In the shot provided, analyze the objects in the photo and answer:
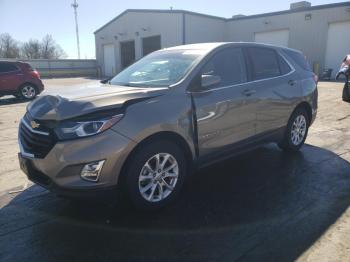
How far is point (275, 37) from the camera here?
27.8 metres

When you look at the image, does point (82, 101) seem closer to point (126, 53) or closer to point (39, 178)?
point (39, 178)

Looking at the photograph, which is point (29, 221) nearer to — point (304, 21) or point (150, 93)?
point (150, 93)

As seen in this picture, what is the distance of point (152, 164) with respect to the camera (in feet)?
11.7

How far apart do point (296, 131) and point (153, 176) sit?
319 centimetres

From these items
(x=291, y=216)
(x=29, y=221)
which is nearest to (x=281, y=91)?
(x=291, y=216)

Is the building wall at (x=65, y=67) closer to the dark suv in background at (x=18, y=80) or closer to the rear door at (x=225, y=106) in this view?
the dark suv in background at (x=18, y=80)

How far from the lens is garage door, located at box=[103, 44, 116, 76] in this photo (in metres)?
37.2

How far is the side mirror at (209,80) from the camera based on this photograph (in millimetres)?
3856

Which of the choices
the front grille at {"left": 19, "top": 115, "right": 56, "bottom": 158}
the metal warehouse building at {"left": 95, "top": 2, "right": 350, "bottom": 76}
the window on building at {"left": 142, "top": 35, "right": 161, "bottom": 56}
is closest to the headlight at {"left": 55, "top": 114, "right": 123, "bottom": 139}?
the front grille at {"left": 19, "top": 115, "right": 56, "bottom": 158}

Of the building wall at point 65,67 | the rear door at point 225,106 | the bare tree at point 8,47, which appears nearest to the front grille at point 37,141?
the rear door at point 225,106

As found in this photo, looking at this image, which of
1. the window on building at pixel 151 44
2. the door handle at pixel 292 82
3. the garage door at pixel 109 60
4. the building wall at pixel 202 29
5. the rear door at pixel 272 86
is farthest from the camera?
the garage door at pixel 109 60

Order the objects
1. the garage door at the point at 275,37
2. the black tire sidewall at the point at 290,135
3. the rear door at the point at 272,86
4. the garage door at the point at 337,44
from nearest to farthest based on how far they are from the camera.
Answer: the rear door at the point at 272,86 < the black tire sidewall at the point at 290,135 < the garage door at the point at 337,44 < the garage door at the point at 275,37

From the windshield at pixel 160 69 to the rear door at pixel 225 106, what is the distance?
0.87 ft

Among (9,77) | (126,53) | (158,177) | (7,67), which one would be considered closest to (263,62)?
(158,177)
